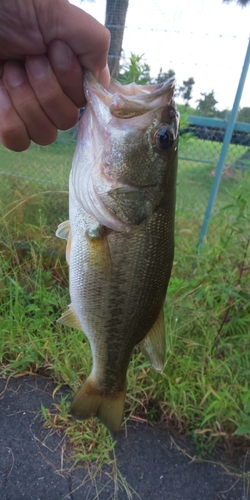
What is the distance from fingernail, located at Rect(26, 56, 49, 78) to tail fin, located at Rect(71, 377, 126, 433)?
1.14 meters

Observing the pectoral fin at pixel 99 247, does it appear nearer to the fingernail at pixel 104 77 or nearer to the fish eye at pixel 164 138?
the fish eye at pixel 164 138

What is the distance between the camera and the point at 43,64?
117cm

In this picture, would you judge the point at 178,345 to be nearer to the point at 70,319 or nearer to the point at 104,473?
the point at 104,473

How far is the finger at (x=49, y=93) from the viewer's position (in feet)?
3.84

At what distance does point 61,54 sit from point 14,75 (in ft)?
0.69

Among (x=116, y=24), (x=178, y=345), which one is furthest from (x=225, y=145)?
(x=178, y=345)

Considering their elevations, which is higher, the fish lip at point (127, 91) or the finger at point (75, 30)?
the finger at point (75, 30)

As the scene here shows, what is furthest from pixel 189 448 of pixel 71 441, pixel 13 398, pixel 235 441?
pixel 13 398

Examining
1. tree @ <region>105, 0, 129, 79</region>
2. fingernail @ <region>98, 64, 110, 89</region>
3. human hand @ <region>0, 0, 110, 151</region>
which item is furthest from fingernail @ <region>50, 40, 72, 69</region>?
tree @ <region>105, 0, 129, 79</region>

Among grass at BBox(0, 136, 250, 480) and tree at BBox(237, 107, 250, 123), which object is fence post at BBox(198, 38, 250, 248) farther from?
grass at BBox(0, 136, 250, 480)

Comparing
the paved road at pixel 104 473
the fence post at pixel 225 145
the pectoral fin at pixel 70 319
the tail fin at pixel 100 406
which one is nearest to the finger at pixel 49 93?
the pectoral fin at pixel 70 319

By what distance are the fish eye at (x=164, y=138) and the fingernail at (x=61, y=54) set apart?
0.35 m

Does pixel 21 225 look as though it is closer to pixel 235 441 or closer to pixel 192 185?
pixel 192 185

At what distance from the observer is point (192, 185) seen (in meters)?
4.29
